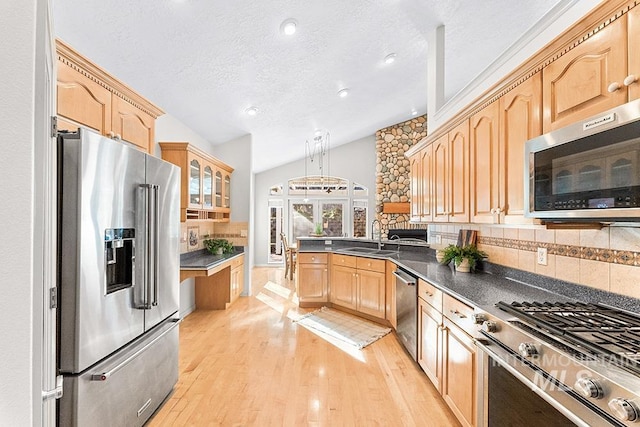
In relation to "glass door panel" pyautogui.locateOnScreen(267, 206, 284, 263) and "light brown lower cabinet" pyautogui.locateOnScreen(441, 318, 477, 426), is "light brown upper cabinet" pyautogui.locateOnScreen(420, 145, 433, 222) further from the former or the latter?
"glass door panel" pyautogui.locateOnScreen(267, 206, 284, 263)

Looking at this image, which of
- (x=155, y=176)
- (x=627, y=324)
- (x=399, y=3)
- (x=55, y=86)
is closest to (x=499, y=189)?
(x=627, y=324)

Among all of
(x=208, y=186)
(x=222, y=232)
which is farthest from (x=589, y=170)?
(x=222, y=232)

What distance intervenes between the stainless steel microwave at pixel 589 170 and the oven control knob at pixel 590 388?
572 mm

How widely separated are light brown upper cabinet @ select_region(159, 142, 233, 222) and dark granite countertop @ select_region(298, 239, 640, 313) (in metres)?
2.62

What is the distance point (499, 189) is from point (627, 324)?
958 millimetres

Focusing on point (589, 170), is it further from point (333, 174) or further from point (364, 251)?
point (333, 174)

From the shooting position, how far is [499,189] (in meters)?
1.96

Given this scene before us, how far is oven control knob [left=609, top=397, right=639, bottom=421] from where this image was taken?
82 centimetres

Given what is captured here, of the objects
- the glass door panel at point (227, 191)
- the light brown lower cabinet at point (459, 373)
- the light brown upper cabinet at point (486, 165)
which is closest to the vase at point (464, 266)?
the light brown upper cabinet at point (486, 165)

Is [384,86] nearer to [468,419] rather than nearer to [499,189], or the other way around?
[499,189]

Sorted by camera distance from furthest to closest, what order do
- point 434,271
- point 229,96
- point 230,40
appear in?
point 229,96 < point 434,271 < point 230,40

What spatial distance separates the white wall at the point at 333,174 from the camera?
27.0ft

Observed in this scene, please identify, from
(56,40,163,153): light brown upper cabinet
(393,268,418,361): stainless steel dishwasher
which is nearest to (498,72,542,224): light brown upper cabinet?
(393,268,418,361): stainless steel dishwasher

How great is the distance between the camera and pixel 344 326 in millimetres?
3736
